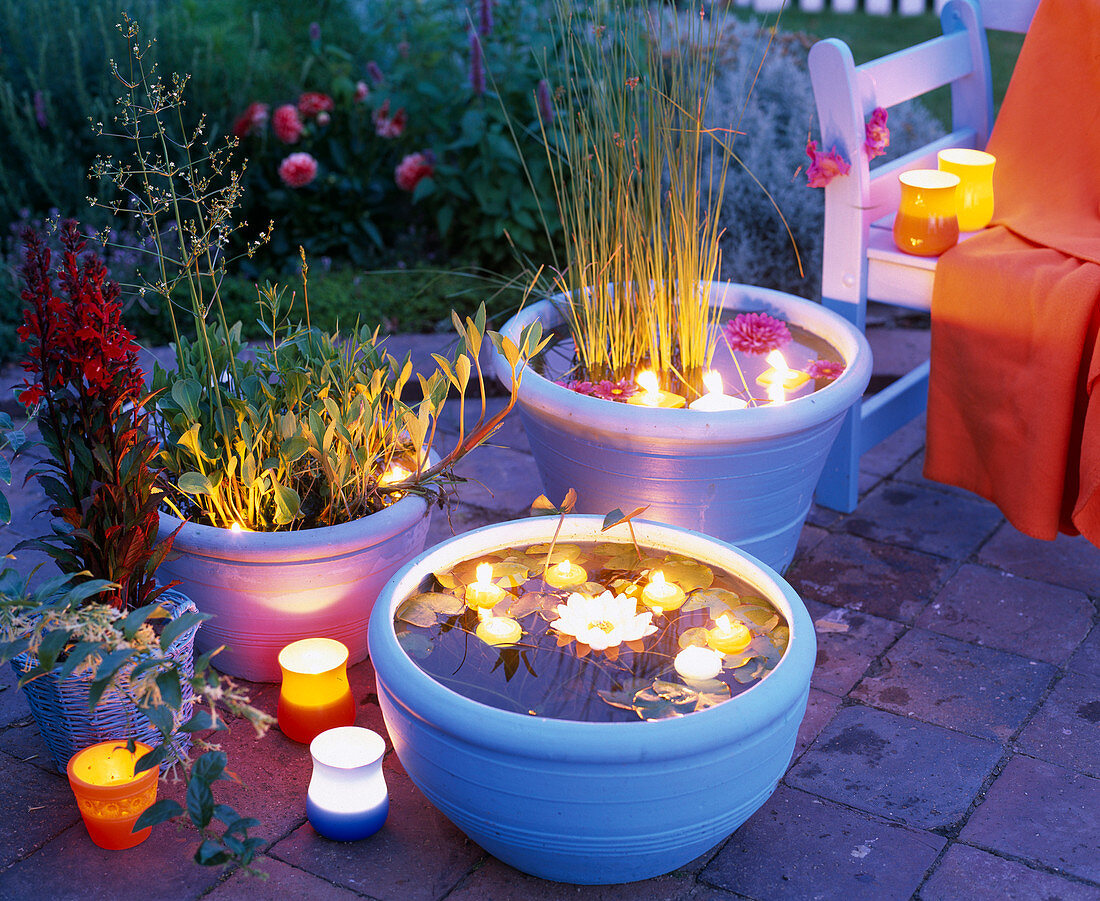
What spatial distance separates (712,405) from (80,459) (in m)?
1.11

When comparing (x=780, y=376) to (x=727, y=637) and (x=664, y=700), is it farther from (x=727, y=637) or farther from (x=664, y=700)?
(x=664, y=700)

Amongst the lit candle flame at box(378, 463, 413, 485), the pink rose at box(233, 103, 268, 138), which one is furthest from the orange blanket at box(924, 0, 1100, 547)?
the pink rose at box(233, 103, 268, 138)

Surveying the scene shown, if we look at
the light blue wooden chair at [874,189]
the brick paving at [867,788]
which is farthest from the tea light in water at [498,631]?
the light blue wooden chair at [874,189]

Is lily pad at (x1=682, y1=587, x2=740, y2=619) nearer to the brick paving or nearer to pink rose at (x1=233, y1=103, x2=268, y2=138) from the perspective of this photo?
the brick paving

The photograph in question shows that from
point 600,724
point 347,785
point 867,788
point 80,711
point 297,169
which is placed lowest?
point 867,788

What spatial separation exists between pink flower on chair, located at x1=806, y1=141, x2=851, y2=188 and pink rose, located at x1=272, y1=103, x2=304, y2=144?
194cm

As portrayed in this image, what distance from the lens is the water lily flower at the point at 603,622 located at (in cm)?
167

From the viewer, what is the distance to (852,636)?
2219 mm

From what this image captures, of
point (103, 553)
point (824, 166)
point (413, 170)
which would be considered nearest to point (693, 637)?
point (103, 553)

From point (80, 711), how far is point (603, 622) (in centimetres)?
80

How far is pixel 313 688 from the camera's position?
1849 millimetres

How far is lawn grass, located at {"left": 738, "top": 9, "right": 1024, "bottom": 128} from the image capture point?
6223 mm

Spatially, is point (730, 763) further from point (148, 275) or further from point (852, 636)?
point (148, 275)

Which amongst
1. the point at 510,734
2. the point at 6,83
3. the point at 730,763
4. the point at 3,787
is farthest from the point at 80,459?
the point at 6,83
